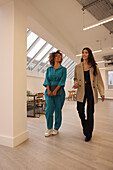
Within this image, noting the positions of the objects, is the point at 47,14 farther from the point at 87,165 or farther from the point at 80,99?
the point at 87,165

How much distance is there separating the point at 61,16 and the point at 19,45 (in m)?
2.68

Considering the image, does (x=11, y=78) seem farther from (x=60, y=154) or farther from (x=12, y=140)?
(x=60, y=154)

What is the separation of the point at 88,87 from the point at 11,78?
1.25 meters

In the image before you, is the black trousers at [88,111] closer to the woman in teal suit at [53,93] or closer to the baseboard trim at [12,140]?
the woman in teal suit at [53,93]

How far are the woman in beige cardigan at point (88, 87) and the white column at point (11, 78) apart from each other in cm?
98

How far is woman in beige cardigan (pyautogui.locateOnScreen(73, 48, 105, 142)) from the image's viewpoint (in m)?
2.02

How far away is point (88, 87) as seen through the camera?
81.0 inches

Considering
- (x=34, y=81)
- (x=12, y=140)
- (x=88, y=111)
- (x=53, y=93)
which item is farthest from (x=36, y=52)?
(x=12, y=140)

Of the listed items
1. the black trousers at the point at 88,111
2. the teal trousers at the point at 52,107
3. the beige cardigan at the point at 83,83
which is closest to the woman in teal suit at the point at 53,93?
the teal trousers at the point at 52,107

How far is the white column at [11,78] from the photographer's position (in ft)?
6.22

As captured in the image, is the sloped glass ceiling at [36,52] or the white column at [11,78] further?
the sloped glass ceiling at [36,52]

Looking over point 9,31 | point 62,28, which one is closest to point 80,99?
point 9,31

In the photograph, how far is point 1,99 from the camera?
6.54 ft

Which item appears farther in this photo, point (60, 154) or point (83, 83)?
point (83, 83)
